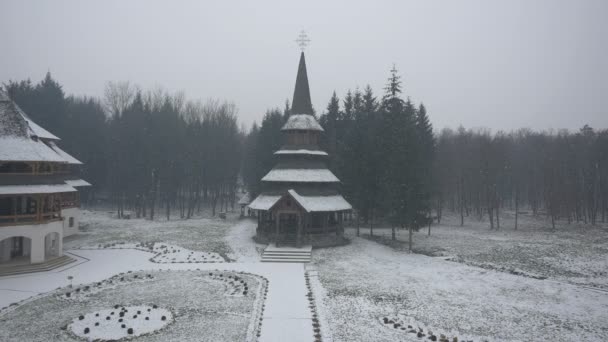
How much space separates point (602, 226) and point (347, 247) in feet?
124

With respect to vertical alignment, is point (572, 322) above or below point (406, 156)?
below

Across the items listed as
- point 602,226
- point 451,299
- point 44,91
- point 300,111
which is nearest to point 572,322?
point 451,299

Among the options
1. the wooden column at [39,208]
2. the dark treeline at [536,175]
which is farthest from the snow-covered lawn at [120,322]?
the dark treeline at [536,175]

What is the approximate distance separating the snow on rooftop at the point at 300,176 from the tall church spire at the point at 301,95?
6.70m

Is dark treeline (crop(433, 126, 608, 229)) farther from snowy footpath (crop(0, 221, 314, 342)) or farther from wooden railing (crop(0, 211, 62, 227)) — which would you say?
wooden railing (crop(0, 211, 62, 227))

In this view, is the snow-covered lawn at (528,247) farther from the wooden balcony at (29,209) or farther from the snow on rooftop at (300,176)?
the wooden balcony at (29,209)

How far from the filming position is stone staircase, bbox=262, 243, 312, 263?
28484 millimetres

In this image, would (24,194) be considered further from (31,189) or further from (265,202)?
(265,202)

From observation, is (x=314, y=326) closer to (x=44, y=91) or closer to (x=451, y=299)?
(x=451, y=299)

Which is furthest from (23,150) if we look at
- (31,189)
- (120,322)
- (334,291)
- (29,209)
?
(334,291)

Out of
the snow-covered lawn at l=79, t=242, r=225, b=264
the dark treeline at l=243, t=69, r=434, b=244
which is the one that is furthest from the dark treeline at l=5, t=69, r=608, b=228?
the snow-covered lawn at l=79, t=242, r=225, b=264

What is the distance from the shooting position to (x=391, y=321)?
1647 centimetres

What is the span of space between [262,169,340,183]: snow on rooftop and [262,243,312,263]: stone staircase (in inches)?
246

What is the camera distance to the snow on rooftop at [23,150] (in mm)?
25375
